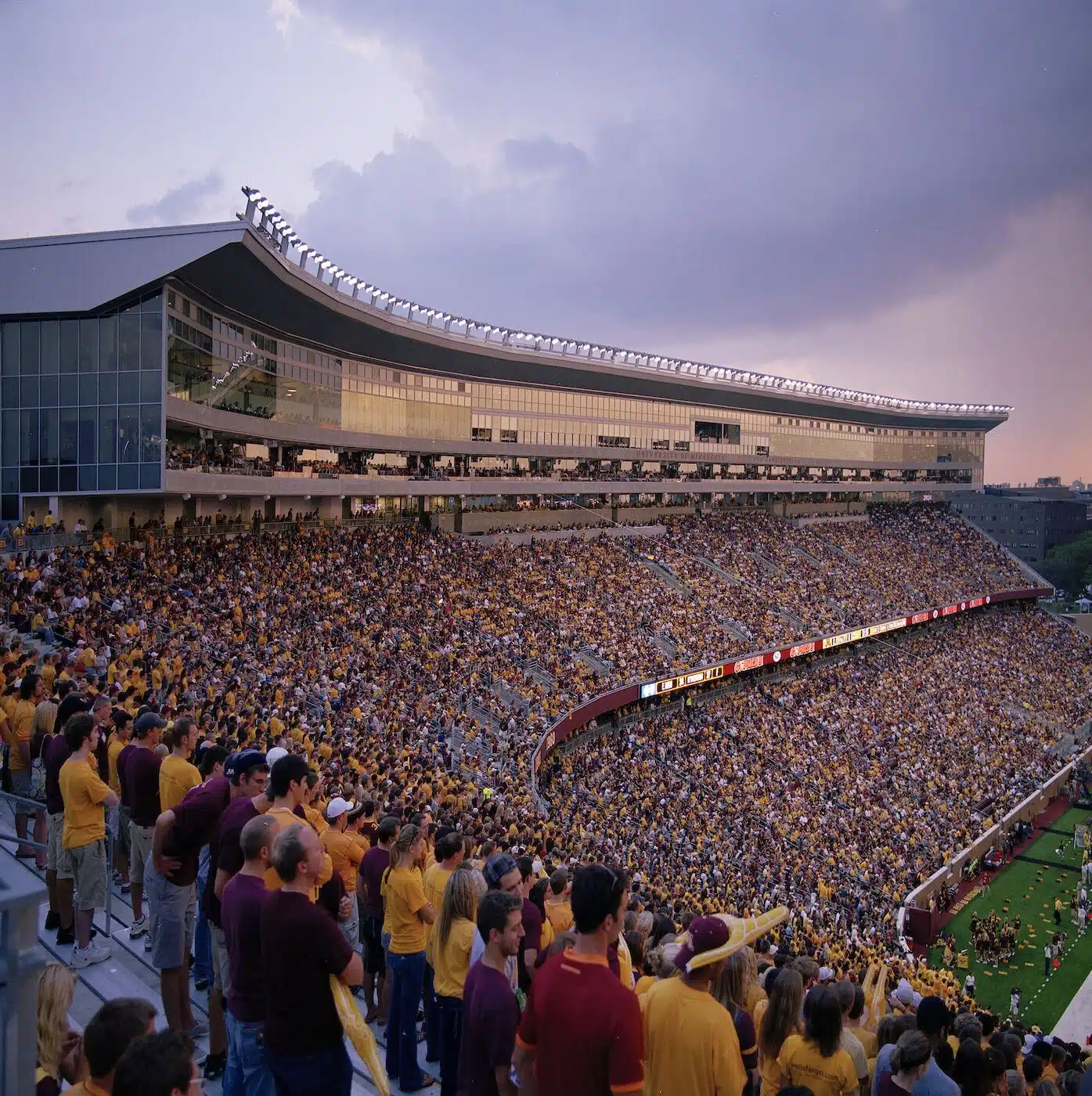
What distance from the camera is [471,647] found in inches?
1088

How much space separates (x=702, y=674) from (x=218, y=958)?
1153 inches

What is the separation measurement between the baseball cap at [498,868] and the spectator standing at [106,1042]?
2.37m

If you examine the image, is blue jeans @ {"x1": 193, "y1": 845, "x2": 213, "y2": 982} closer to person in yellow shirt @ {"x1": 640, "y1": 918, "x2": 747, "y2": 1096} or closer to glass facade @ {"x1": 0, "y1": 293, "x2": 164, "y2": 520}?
person in yellow shirt @ {"x1": 640, "y1": 918, "x2": 747, "y2": 1096}

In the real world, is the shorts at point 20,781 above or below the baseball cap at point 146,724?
below

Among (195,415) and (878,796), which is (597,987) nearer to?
(195,415)

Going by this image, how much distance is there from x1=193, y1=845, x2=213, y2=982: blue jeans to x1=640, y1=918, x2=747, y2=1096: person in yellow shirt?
386cm

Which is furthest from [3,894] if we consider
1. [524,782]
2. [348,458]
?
[348,458]

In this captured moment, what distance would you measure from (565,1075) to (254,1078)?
1892 mm

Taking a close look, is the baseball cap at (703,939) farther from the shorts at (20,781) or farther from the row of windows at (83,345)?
the row of windows at (83,345)

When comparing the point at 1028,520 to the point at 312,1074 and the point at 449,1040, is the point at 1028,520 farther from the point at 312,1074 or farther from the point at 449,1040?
the point at 312,1074

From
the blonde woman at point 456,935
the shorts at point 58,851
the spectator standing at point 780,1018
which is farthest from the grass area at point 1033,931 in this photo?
the shorts at point 58,851

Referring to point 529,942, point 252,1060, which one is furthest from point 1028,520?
point 252,1060

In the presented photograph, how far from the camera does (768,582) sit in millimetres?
46781

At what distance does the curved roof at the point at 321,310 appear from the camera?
22641 millimetres
